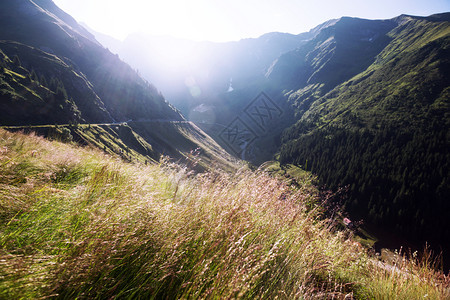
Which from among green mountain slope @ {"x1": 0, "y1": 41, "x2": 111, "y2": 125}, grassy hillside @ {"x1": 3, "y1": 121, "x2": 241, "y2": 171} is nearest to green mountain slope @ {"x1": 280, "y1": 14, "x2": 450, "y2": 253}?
grassy hillside @ {"x1": 3, "y1": 121, "x2": 241, "y2": 171}

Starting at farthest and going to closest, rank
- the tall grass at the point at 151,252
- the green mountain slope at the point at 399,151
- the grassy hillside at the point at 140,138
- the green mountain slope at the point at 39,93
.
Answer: the green mountain slope at the point at 399,151, the grassy hillside at the point at 140,138, the green mountain slope at the point at 39,93, the tall grass at the point at 151,252

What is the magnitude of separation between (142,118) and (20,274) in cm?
20148

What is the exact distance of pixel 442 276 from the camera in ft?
14.5

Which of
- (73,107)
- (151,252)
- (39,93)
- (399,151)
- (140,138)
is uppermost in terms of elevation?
(151,252)

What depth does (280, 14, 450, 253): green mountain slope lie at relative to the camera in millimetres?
96688

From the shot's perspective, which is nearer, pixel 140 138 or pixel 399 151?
pixel 399 151

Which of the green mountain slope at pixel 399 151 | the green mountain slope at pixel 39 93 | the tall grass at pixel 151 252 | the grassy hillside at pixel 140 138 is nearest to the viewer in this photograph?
the tall grass at pixel 151 252

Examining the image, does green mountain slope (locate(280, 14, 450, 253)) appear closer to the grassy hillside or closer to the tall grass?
the grassy hillside

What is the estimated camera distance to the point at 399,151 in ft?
431

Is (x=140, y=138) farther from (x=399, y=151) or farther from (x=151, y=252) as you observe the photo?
(x=399, y=151)

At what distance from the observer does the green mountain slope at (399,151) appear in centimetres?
Result: 9669

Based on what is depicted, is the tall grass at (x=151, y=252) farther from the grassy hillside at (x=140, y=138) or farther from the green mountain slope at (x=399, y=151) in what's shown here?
the green mountain slope at (x=399, y=151)

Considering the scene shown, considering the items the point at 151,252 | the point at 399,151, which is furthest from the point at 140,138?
the point at 399,151

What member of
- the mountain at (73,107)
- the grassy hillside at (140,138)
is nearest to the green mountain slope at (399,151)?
the grassy hillside at (140,138)
